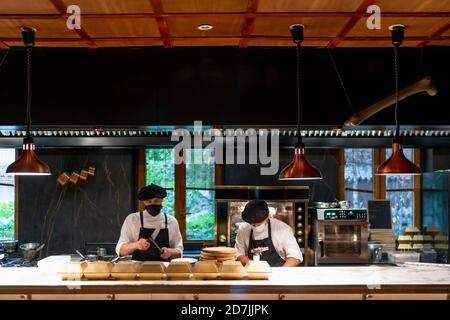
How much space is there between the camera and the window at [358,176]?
24.1 feet

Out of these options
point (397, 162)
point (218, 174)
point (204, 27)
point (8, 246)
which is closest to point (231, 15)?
point (204, 27)

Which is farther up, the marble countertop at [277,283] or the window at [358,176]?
the window at [358,176]

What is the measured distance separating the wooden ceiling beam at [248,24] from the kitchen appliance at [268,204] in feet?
8.10

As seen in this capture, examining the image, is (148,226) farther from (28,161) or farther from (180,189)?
(28,161)

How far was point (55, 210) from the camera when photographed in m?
6.98

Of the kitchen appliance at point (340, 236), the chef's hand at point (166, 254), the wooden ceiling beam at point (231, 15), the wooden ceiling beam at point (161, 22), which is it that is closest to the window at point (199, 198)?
the kitchen appliance at point (340, 236)

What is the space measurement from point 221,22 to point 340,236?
370 centimetres

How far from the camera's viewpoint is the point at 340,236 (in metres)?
6.50

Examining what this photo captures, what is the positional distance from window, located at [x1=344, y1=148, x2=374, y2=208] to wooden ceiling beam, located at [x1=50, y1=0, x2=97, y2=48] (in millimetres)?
4221

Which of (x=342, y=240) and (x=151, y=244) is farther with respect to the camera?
(x=342, y=240)

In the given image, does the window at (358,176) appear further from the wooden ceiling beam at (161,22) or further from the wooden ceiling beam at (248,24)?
the wooden ceiling beam at (161,22)

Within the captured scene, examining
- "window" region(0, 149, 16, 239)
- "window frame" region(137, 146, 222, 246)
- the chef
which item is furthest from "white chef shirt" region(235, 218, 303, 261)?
"window" region(0, 149, 16, 239)
